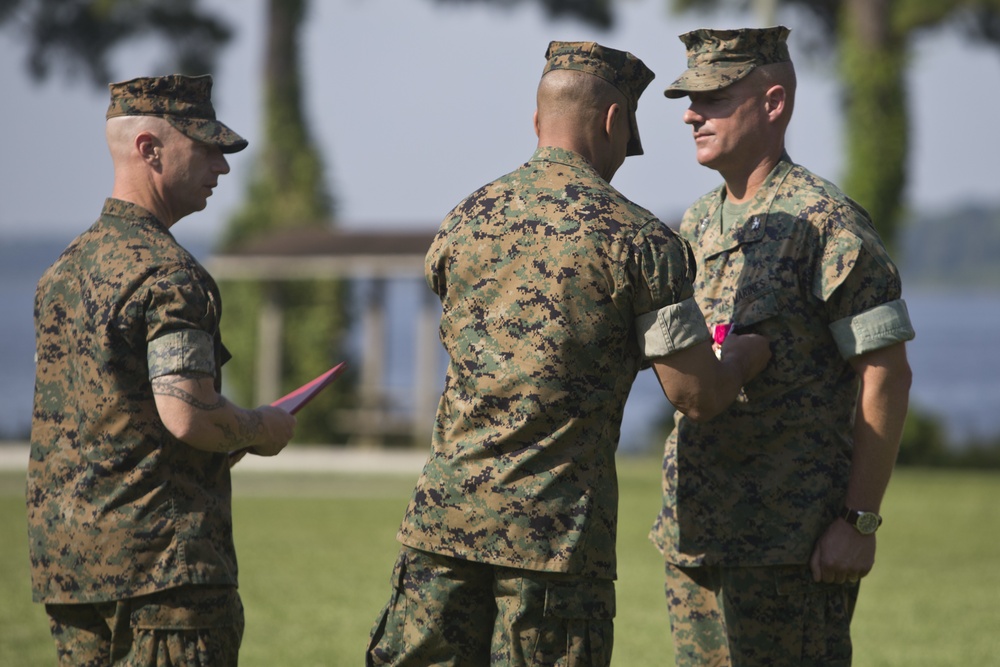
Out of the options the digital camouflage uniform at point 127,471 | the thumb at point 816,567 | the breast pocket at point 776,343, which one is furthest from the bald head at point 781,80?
the digital camouflage uniform at point 127,471

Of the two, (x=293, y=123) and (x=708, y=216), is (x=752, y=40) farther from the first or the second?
(x=293, y=123)

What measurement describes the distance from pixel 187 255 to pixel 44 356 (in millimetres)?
513

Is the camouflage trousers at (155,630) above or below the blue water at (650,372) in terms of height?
below

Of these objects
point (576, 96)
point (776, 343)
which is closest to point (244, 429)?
point (576, 96)

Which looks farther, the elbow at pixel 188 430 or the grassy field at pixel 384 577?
the grassy field at pixel 384 577

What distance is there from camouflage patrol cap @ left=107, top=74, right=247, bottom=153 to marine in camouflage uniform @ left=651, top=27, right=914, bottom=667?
138cm

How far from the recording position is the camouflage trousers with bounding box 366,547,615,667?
3.41m

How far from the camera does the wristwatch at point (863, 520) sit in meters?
3.82

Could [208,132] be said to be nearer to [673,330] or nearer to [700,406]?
[673,330]

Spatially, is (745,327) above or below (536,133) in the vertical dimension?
below

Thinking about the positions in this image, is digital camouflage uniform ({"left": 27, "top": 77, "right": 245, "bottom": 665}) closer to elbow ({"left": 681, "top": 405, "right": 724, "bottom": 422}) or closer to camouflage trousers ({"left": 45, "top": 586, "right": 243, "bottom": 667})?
camouflage trousers ({"left": 45, "top": 586, "right": 243, "bottom": 667})

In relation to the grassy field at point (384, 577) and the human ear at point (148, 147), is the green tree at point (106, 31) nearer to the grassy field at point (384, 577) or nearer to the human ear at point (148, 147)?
the grassy field at point (384, 577)

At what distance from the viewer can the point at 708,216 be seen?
430 cm

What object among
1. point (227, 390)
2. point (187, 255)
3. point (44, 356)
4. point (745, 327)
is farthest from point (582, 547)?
point (227, 390)
